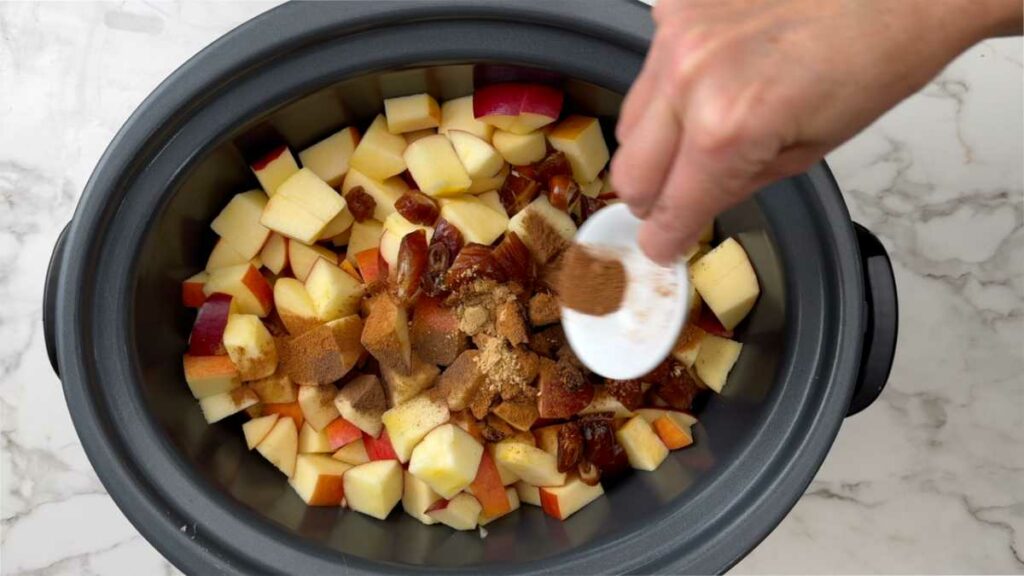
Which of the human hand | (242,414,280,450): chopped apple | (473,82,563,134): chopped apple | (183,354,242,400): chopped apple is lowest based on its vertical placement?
(242,414,280,450): chopped apple

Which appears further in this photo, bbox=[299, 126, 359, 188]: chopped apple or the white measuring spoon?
bbox=[299, 126, 359, 188]: chopped apple

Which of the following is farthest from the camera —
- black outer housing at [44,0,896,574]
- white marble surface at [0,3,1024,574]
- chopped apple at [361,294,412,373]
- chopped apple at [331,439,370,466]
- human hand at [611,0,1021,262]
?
white marble surface at [0,3,1024,574]

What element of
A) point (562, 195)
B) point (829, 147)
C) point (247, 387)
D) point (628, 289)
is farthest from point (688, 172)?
point (247, 387)

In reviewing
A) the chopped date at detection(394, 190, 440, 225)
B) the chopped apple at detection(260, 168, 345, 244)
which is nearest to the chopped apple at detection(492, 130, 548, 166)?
the chopped date at detection(394, 190, 440, 225)

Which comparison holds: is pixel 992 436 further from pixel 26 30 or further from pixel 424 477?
pixel 26 30

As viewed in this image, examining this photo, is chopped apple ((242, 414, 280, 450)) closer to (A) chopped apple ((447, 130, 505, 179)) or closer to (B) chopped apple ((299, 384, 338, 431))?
(B) chopped apple ((299, 384, 338, 431))
